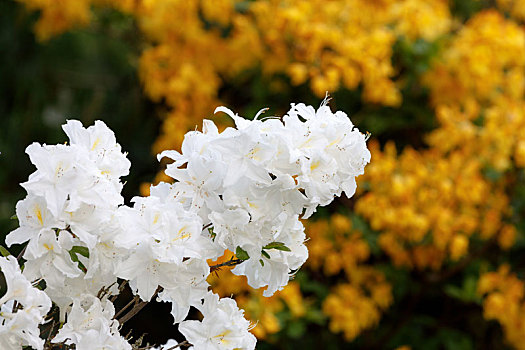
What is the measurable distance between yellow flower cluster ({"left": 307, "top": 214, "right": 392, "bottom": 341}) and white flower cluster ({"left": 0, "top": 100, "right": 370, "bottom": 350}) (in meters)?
1.48

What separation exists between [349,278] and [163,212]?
1795mm

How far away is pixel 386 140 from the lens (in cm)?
293

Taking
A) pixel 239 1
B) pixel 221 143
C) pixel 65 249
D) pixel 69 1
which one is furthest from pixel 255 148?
pixel 69 1

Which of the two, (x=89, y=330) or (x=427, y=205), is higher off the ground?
(x=427, y=205)

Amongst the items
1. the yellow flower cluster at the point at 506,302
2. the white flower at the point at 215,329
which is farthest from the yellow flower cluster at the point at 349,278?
the white flower at the point at 215,329

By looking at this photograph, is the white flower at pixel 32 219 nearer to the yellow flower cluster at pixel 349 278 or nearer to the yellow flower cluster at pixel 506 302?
the yellow flower cluster at pixel 349 278

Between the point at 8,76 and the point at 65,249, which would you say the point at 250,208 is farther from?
the point at 8,76

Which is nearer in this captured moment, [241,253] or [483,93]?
[241,253]

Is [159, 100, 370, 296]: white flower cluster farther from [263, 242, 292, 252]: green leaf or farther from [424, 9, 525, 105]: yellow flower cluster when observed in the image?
[424, 9, 525, 105]: yellow flower cluster

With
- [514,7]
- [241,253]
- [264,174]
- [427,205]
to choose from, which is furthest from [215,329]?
[514,7]

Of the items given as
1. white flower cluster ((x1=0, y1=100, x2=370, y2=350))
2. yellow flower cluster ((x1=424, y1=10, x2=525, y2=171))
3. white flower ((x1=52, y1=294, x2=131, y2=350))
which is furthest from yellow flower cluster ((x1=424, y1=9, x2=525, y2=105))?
white flower ((x1=52, y1=294, x2=131, y2=350))

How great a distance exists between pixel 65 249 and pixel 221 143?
22cm

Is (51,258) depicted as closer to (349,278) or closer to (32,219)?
(32,219)

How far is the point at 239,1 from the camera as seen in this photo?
9.04 ft
